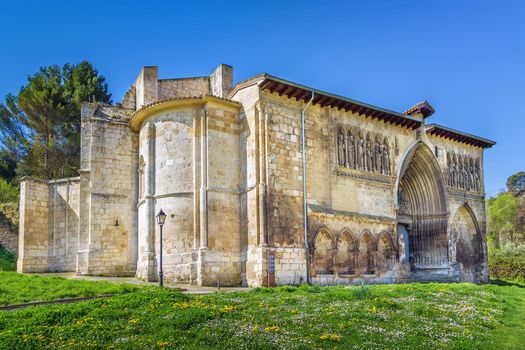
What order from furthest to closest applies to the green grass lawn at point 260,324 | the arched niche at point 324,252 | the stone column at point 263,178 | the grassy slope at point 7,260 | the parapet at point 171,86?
the parapet at point 171,86 < the grassy slope at point 7,260 < the arched niche at point 324,252 < the stone column at point 263,178 < the green grass lawn at point 260,324

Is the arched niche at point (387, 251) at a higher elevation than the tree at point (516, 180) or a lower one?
lower

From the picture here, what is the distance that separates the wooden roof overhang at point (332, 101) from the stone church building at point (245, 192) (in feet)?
0.20

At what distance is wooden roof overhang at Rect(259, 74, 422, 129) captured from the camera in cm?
1964

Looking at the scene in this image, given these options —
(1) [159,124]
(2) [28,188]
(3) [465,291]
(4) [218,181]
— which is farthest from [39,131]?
(3) [465,291]

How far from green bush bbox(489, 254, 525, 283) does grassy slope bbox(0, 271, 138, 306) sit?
2653 cm

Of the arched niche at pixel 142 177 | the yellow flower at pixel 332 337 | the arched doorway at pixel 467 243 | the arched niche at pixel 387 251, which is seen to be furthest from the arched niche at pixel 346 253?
the yellow flower at pixel 332 337

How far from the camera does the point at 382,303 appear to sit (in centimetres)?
1255

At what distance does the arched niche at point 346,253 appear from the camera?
21078 millimetres

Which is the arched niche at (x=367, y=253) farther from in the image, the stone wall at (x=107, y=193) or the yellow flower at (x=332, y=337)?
the yellow flower at (x=332, y=337)

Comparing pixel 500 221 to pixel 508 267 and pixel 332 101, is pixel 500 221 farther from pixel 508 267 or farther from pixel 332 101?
pixel 332 101

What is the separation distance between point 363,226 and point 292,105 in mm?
6086

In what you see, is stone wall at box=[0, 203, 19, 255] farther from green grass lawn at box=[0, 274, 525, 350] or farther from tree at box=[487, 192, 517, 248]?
tree at box=[487, 192, 517, 248]

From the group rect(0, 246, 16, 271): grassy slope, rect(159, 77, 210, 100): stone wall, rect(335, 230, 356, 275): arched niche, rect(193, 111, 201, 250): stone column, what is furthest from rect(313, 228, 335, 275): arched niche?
rect(0, 246, 16, 271): grassy slope

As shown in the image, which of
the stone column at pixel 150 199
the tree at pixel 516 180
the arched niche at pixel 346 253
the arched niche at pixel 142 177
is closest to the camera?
the stone column at pixel 150 199
